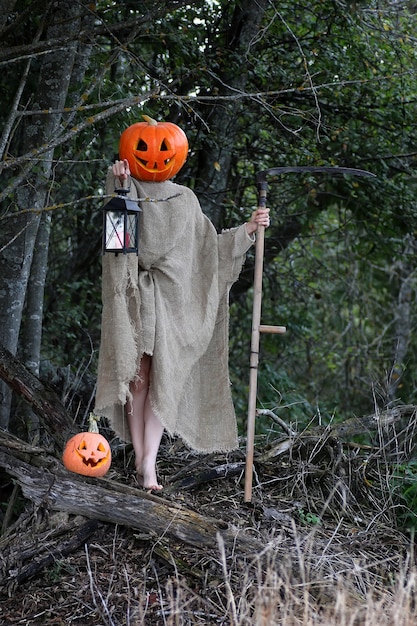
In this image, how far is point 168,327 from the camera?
170 inches

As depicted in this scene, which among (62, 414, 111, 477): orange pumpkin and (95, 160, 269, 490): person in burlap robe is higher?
(95, 160, 269, 490): person in burlap robe

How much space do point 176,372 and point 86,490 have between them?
29.1 inches

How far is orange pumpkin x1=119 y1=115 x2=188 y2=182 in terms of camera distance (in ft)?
13.6

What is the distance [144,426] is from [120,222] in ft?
3.65

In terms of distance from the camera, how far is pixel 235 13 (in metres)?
5.93

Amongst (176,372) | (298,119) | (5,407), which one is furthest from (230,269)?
(298,119)

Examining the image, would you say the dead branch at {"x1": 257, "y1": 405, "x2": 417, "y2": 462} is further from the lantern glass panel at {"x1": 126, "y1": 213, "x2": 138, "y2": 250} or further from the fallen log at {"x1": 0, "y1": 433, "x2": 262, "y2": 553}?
the lantern glass panel at {"x1": 126, "y1": 213, "x2": 138, "y2": 250}

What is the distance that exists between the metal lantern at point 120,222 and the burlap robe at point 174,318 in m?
0.20

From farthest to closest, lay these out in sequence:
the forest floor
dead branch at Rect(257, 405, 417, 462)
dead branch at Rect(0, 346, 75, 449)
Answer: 1. dead branch at Rect(257, 405, 417, 462)
2. dead branch at Rect(0, 346, 75, 449)
3. the forest floor

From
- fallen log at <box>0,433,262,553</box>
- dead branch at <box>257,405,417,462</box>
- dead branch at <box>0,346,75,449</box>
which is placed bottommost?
fallen log at <box>0,433,262,553</box>

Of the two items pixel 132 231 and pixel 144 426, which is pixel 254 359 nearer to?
pixel 144 426

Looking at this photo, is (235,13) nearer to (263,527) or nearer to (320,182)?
(320,182)

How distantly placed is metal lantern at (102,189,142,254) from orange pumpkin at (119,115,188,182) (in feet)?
0.96

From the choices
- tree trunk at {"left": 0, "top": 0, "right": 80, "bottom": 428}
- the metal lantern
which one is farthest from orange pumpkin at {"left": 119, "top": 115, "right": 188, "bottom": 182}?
tree trunk at {"left": 0, "top": 0, "right": 80, "bottom": 428}
